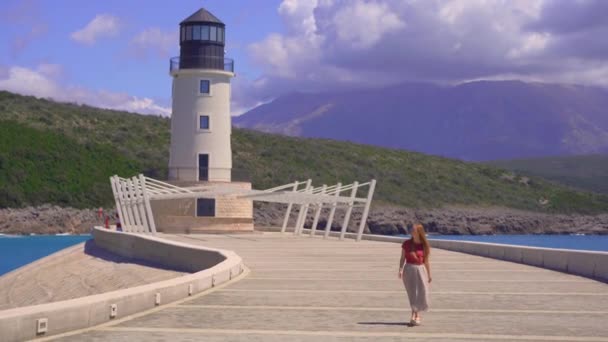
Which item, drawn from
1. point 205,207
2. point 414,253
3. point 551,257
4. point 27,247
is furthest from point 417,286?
point 27,247

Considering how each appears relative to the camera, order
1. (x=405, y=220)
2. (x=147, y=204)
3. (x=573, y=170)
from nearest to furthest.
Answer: (x=147, y=204), (x=405, y=220), (x=573, y=170)

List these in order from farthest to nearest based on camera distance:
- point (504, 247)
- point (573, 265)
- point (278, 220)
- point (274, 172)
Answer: point (274, 172), point (278, 220), point (504, 247), point (573, 265)

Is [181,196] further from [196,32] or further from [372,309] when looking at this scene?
[372,309]

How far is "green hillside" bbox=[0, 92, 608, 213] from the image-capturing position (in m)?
70.1

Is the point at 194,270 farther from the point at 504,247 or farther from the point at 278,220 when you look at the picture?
the point at 278,220

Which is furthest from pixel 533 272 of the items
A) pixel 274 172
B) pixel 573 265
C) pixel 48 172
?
pixel 274 172

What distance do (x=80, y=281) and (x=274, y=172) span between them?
55.2m

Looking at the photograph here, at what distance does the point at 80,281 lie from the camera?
27172mm

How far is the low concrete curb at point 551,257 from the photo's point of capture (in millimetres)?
18562

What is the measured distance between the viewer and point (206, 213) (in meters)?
40.9

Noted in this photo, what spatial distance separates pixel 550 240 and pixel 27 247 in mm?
38120

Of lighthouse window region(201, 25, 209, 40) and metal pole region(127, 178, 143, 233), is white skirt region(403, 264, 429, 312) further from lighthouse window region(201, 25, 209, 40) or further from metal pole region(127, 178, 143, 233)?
lighthouse window region(201, 25, 209, 40)

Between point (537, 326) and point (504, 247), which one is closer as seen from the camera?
point (537, 326)

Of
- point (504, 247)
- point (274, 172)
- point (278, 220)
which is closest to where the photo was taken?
point (504, 247)
